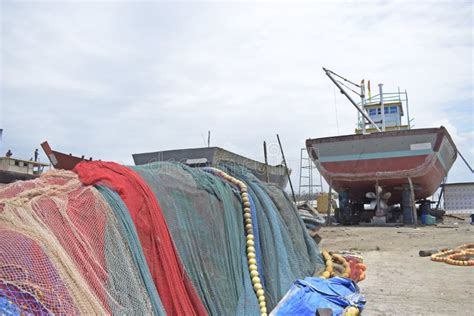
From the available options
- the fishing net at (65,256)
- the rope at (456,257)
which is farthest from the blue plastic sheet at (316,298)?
the rope at (456,257)

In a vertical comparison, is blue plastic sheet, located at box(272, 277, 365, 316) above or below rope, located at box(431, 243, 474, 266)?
above

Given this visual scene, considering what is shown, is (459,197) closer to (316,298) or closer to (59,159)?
(59,159)

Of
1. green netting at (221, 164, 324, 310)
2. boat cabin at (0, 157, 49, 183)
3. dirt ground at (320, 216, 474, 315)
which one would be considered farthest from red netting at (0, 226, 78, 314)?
boat cabin at (0, 157, 49, 183)

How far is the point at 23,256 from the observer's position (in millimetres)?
2566

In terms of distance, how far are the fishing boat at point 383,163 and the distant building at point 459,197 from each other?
697 centimetres

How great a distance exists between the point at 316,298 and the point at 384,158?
13740mm

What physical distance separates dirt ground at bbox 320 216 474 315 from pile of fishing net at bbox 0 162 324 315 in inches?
41.1

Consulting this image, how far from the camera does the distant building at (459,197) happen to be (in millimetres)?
25719

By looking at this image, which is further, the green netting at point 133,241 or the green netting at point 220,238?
the green netting at point 220,238

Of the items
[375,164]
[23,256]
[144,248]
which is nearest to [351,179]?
[375,164]

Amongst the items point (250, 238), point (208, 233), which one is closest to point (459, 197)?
point (250, 238)

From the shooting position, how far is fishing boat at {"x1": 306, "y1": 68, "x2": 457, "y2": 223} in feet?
53.7

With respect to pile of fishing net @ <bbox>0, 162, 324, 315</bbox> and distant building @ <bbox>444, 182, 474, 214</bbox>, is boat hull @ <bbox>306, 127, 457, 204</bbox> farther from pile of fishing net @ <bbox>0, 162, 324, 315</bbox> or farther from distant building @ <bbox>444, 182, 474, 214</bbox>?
pile of fishing net @ <bbox>0, 162, 324, 315</bbox>

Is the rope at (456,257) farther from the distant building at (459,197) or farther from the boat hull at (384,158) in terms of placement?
the distant building at (459,197)
